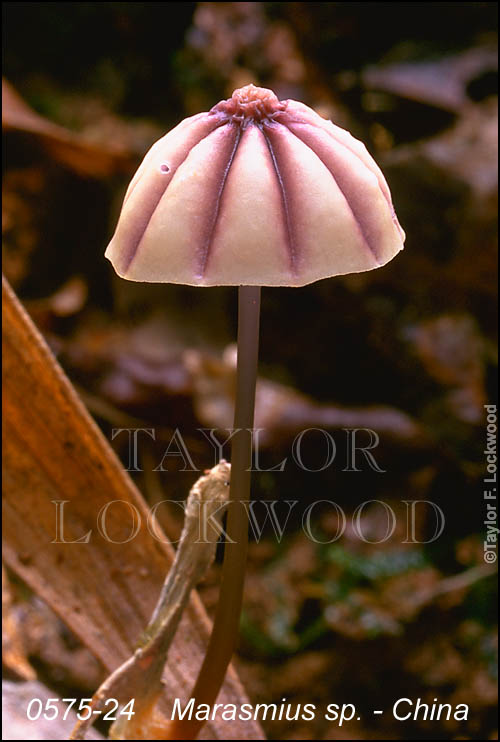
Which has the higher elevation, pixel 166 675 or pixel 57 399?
pixel 57 399

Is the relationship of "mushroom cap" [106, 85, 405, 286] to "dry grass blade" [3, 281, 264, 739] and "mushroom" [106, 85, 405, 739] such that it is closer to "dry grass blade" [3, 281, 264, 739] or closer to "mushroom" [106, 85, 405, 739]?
"mushroom" [106, 85, 405, 739]

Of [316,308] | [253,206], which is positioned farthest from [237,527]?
[316,308]

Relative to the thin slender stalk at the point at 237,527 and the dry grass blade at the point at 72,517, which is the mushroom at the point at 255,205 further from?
the dry grass blade at the point at 72,517

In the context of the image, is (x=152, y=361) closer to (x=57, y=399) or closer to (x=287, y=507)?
(x=287, y=507)

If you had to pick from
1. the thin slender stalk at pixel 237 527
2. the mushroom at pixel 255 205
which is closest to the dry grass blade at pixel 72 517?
the thin slender stalk at pixel 237 527

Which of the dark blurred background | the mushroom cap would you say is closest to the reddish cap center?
the mushroom cap

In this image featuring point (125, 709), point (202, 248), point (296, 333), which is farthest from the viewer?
point (296, 333)

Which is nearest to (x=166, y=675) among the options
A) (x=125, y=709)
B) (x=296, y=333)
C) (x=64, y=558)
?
(x=125, y=709)

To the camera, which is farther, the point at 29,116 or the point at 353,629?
the point at 29,116
